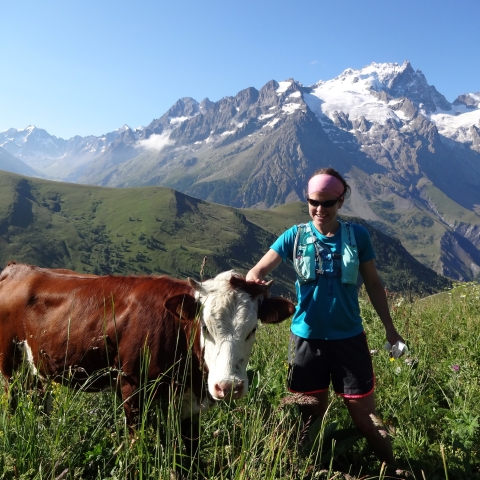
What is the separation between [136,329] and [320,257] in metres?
2.14

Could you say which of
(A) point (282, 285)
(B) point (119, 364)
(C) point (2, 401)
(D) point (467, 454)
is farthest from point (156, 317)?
(A) point (282, 285)

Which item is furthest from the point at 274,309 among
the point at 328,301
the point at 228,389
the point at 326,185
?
the point at 326,185

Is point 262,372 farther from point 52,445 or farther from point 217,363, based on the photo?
point 52,445

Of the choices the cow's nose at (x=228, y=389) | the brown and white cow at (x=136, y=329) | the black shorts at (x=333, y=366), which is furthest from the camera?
the black shorts at (x=333, y=366)

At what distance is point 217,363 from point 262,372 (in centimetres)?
218

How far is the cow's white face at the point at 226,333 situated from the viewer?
3.89 metres

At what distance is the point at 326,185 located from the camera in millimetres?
4672

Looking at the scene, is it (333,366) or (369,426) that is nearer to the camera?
(369,426)

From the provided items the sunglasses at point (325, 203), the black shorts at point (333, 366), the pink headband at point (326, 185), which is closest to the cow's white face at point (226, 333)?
the black shorts at point (333, 366)

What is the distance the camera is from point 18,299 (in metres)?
5.74

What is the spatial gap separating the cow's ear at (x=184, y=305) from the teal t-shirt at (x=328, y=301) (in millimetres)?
1062

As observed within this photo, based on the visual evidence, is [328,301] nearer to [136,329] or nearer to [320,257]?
[320,257]

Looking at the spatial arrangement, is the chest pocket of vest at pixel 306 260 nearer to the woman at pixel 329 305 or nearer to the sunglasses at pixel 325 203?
the woman at pixel 329 305

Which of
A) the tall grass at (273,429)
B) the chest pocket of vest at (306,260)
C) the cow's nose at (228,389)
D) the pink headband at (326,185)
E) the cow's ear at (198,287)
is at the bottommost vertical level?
the tall grass at (273,429)
